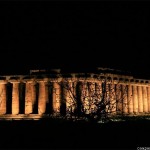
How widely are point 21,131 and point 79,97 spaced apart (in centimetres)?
1961

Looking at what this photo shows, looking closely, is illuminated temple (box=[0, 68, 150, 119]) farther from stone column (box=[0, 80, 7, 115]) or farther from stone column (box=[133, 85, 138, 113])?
stone column (box=[133, 85, 138, 113])

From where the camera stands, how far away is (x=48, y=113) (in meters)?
56.0

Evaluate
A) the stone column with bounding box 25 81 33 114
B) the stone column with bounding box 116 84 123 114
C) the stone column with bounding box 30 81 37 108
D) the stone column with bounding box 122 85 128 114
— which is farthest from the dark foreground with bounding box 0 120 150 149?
the stone column with bounding box 122 85 128 114

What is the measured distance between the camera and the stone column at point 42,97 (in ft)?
186

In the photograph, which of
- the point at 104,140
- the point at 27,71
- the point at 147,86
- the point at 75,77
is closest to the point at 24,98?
the point at 27,71

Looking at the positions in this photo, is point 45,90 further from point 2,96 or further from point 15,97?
point 2,96

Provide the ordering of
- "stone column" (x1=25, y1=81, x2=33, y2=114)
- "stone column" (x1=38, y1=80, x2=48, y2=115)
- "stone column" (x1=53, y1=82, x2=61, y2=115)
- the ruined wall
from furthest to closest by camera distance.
A: "stone column" (x1=25, y1=81, x2=33, y2=114) → "stone column" (x1=38, y1=80, x2=48, y2=115) → "stone column" (x1=53, y1=82, x2=61, y2=115) → the ruined wall

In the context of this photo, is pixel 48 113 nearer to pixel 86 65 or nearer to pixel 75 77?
pixel 75 77

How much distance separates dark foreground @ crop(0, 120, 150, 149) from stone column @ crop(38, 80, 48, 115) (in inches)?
845

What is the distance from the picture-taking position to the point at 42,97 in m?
57.4

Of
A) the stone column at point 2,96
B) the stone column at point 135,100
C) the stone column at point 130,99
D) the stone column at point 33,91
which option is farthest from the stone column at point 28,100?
the stone column at point 135,100

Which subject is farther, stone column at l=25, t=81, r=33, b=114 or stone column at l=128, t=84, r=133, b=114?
stone column at l=128, t=84, r=133, b=114

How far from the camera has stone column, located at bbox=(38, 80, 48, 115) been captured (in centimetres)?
5669

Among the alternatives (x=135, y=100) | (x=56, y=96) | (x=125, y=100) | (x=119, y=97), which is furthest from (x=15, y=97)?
(x=135, y=100)
